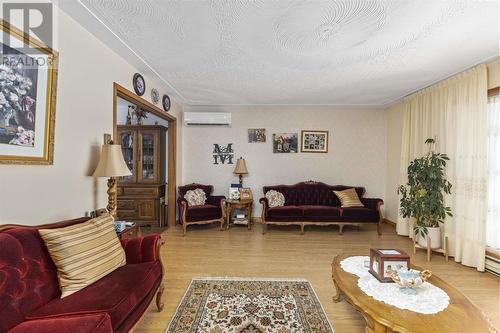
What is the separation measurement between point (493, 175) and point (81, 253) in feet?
15.1

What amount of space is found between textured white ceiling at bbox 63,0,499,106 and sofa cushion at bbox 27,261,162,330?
2.20 m

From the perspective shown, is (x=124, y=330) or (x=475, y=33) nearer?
(x=124, y=330)

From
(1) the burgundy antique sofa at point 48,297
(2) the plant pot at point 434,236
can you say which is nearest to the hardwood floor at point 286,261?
(2) the plant pot at point 434,236

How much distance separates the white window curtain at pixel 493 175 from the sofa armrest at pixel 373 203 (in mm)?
1646

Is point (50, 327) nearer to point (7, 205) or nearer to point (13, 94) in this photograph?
point (7, 205)

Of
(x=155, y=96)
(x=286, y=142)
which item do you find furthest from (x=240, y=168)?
(x=155, y=96)

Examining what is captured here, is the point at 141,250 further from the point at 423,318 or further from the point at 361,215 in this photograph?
the point at 361,215

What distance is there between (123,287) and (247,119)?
441 centimetres

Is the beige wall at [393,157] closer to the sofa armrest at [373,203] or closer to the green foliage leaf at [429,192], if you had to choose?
the sofa armrest at [373,203]

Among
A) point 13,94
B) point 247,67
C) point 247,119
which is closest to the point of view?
point 13,94

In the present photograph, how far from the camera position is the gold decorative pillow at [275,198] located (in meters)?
4.93

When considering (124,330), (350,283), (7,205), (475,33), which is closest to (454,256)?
(350,283)

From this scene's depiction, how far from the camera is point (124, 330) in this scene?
1.48 metres

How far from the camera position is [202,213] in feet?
15.3
